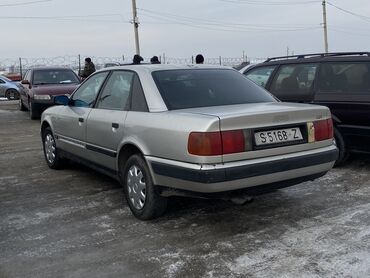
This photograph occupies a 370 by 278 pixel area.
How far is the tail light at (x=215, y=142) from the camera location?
3900 mm

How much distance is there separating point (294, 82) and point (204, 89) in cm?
256

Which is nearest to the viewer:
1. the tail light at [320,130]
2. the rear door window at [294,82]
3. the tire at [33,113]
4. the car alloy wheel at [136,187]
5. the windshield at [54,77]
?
the tail light at [320,130]

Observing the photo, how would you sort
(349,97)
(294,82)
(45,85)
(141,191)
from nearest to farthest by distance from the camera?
(141,191) < (349,97) < (294,82) < (45,85)

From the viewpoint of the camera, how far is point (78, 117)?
232 inches

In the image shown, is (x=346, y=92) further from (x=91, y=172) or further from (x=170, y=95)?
(x=91, y=172)

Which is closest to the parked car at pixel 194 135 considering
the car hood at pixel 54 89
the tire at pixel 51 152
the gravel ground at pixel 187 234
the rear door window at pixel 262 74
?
the gravel ground at pixel 187 234

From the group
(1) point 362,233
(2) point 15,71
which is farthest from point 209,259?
(2) point 15,71

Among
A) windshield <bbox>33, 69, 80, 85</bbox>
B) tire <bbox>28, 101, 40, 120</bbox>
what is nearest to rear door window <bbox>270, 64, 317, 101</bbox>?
windshield <bbox>33, 69, 80, 85</bbox>

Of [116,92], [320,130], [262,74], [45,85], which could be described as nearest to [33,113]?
[45,85]

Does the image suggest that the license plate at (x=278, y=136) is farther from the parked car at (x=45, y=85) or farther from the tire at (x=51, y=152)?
the parked car at (x=45, y=85)

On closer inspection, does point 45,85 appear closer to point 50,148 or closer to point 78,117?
point 50,148

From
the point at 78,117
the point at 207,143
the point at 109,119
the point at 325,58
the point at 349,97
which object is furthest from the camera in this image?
the point at 325,58

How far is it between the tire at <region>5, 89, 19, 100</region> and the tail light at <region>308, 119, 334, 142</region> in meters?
21.8

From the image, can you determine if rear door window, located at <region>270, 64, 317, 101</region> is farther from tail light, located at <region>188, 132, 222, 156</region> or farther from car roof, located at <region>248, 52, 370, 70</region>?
tail light, located at <region>188, 132, 222, 156</region>
